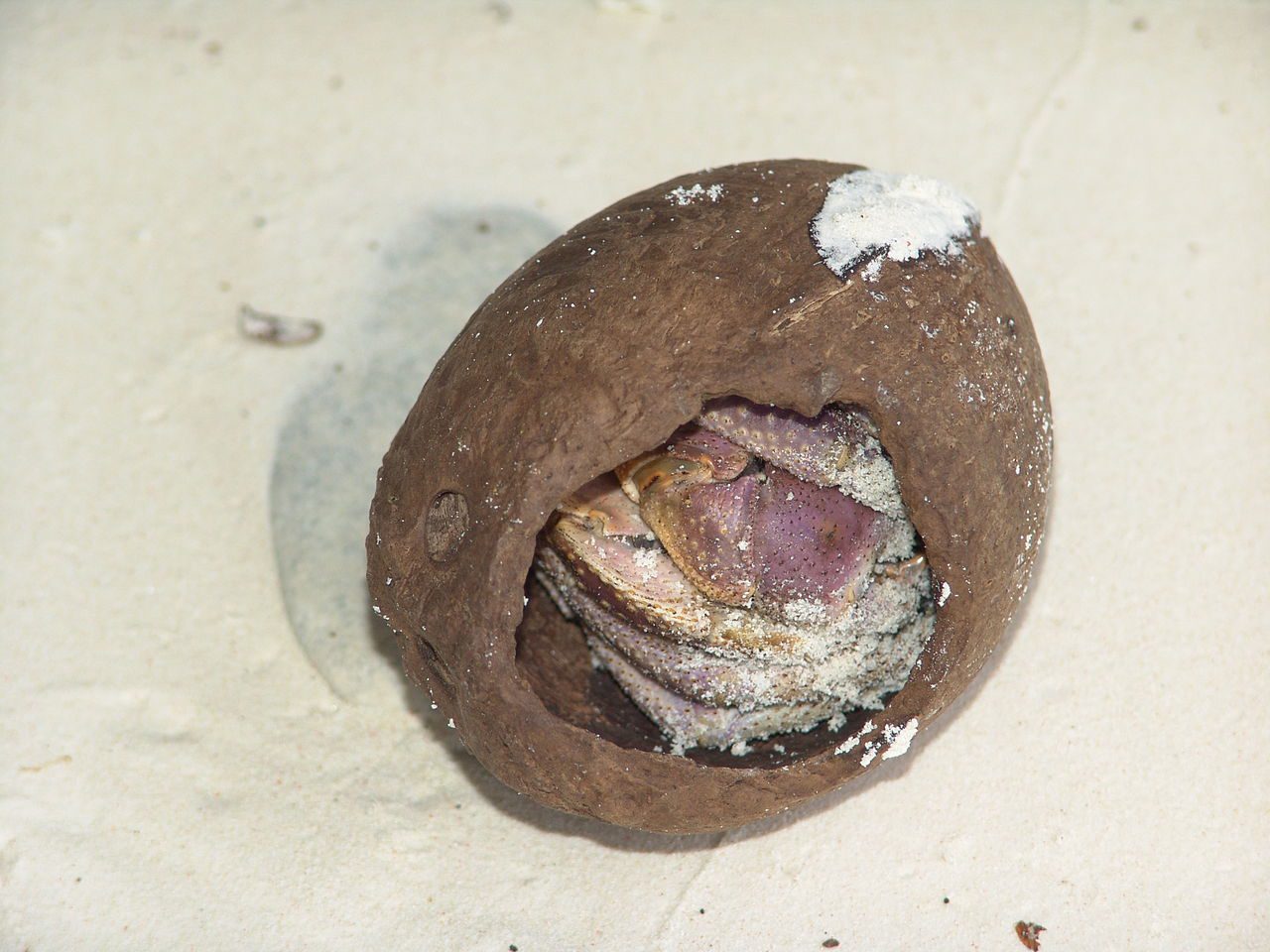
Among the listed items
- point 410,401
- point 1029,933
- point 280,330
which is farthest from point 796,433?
point 280,330

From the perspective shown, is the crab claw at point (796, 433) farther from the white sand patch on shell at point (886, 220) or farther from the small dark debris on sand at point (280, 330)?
the small dark debris on sand at point (280, 330)

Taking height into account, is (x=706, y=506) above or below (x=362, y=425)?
above

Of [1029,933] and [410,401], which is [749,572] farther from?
[410,401]

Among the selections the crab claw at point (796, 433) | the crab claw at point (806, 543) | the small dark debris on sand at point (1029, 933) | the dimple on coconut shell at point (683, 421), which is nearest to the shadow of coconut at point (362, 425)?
the dimple on coconut shell at point (683, 421)

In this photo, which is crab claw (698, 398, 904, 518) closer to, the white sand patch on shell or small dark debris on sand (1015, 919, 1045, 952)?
the white sand patch on shell

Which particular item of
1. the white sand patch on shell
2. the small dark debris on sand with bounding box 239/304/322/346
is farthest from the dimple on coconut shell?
the small dark debris on sand with bounding box 239/304/322/346
